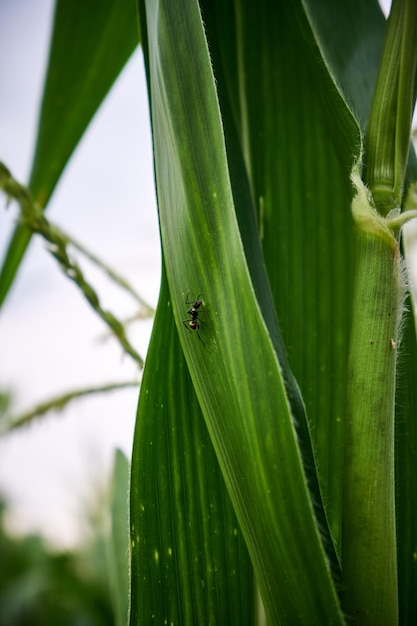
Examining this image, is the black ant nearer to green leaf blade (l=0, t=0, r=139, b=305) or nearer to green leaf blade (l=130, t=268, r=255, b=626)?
green leaf blade (l=130, t=268, r=255, b=626)

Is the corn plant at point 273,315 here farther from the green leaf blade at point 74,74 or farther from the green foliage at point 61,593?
the green foliage at point 61,593

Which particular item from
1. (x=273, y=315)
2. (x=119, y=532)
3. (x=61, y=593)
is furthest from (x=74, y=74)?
(x=61, y=593)

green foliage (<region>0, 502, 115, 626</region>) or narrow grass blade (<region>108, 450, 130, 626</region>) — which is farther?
green foliage (<region>0, 502, 115, 626</region>)

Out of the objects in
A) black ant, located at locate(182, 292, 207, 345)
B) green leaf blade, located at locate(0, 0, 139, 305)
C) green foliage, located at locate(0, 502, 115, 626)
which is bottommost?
green foliage, located at locate(0, 502, 115, 626)

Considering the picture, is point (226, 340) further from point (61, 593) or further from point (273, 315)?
point (61, 593)

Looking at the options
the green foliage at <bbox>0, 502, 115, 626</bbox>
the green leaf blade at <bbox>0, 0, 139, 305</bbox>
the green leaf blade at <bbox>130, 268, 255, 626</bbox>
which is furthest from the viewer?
the green foliage at <bbox>0, 502, 115, 626</bbox>

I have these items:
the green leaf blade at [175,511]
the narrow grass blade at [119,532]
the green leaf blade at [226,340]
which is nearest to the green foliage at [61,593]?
the narrow grass blade at [119,532]

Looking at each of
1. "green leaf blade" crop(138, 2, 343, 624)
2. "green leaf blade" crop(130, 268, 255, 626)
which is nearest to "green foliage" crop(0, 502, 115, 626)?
"green leaf blade" crop(130, 268, 255, 626)

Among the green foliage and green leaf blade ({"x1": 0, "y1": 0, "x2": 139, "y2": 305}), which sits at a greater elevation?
green leaf blade ({"x1": 0, "y1": 0, "x2": 139, "y2": 305})

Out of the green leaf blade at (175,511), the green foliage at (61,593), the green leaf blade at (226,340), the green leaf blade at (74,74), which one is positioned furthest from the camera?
the green foliage at (61,593)

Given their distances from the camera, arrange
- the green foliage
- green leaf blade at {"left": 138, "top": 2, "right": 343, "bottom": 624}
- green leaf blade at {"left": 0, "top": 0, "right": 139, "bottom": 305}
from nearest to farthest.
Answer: green leaf blade at {"left": 138, "top": 2, "right": 343, "bottom": 624} → green leaf blade at {"left": 0, "top": 0, "right": 139, "bottom": 305} → the green foliage
